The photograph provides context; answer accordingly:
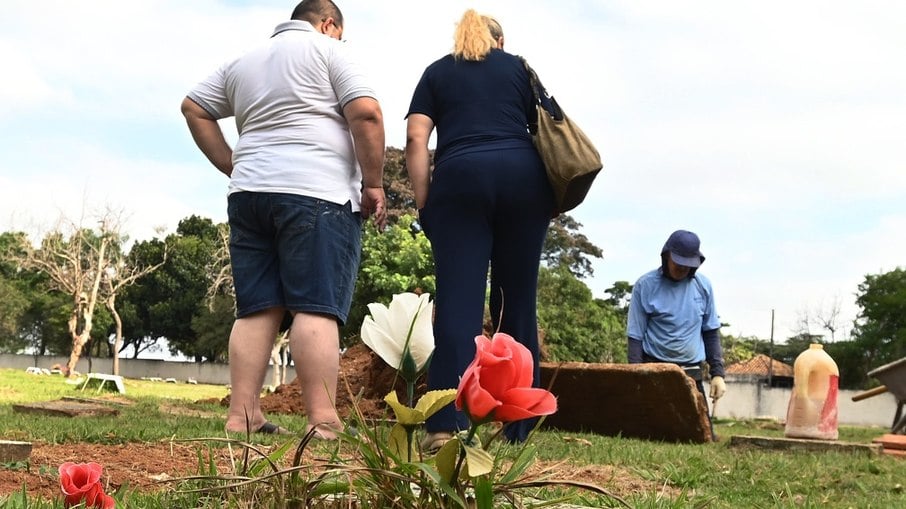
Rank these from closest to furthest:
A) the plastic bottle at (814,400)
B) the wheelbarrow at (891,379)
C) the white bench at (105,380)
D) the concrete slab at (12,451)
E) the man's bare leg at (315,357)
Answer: the concrete slab at (12,451) < the man's bare leg at (315,357) < the plastic bottle at (814,400) < the wheelbarrow at (891,379) < the white bench at (105,380)

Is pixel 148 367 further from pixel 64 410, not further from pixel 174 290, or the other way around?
pixel 64 410

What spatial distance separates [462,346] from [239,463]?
2.49 m

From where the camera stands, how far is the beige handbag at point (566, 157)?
4285mm

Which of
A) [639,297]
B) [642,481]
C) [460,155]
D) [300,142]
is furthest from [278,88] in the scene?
[639,297]

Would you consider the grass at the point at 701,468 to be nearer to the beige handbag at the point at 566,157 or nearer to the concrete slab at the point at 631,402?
the beige handbag at the point at 566,157

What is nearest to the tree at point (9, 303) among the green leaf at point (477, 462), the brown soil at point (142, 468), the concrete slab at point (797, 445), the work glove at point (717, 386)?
the work glove at point (717, 386)

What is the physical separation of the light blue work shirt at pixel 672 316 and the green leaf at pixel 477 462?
20.9ft

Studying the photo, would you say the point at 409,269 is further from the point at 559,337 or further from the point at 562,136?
the point at 562,136

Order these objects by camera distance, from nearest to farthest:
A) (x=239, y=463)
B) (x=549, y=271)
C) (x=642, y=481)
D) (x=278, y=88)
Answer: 1. (x=239, y=463)
2. (x=642, y=481)
3. (x=278, y=88)
4. (x=549, y=271)

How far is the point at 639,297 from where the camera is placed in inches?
299

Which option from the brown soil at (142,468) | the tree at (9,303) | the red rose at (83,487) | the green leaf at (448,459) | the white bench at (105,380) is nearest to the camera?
the green leaf at (448,459)

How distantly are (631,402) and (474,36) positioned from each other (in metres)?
3.44

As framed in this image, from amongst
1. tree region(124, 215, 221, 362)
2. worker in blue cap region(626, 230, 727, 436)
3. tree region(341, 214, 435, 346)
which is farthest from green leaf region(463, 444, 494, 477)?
tree region(124, 215, 221, 362)

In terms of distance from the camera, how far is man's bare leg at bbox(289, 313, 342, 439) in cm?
408
